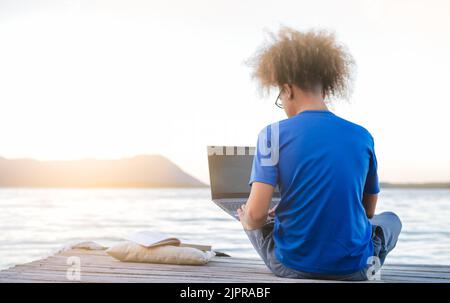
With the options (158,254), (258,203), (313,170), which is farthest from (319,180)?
(158,254)

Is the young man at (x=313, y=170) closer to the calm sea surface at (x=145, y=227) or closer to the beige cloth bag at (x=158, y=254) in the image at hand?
the beige cloth bag at (x=158, y=254)

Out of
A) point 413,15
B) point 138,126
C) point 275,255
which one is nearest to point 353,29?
point 413,15

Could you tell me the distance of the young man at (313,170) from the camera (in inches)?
67.6

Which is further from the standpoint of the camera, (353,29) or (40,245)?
(40,245)

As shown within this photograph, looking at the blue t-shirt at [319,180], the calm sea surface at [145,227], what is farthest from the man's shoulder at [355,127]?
the calm sea surface at [145,227]

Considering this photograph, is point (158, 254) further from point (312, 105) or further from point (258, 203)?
point (312, 105)

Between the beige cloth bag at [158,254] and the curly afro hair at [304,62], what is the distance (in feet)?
2.95

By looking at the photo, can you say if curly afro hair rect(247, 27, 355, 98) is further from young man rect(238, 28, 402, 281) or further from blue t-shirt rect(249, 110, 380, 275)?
blue t-shirt rect(249, 110, 380, 275)

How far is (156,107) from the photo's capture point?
5.68m

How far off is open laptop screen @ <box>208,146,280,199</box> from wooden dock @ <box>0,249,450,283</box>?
0.30 m

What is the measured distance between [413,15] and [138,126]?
348 inches

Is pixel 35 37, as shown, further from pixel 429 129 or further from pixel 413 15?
pixel 429 129
